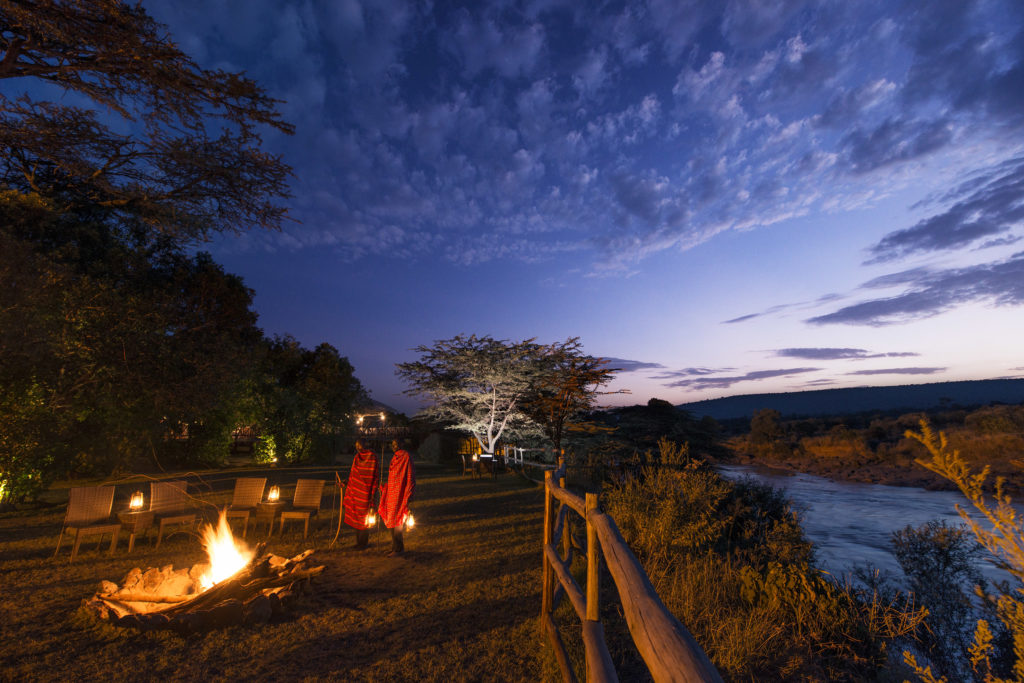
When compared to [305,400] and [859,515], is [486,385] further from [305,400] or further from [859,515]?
[859,515]

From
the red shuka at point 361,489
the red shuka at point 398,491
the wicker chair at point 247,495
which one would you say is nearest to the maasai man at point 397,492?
the red shuka at point 398,491

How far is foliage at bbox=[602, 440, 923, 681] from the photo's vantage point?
3770 mm

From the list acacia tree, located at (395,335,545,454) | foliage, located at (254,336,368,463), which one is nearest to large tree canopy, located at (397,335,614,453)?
acacia tree, located at (395,335,545,454)

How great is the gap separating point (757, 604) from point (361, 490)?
5.26 m

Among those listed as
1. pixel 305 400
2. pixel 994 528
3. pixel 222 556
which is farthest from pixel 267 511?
pixel 305 400

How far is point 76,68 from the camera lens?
564 cm

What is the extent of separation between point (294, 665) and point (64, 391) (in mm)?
9474

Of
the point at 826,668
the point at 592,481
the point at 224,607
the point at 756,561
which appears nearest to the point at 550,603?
the point at 826,668

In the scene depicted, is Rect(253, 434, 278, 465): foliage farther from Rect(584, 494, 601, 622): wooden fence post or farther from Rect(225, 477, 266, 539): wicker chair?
Rect(584, 494, 601, 622): wooden fence post

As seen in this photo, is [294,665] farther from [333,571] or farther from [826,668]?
[826,668]

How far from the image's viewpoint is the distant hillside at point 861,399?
210 ft

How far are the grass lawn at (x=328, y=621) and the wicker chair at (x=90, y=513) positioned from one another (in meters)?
0.35

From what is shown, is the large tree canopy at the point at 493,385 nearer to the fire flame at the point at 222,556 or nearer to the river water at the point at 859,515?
the river water at the point at 859,515

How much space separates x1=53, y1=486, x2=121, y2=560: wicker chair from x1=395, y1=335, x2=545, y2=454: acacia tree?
12600 mm
